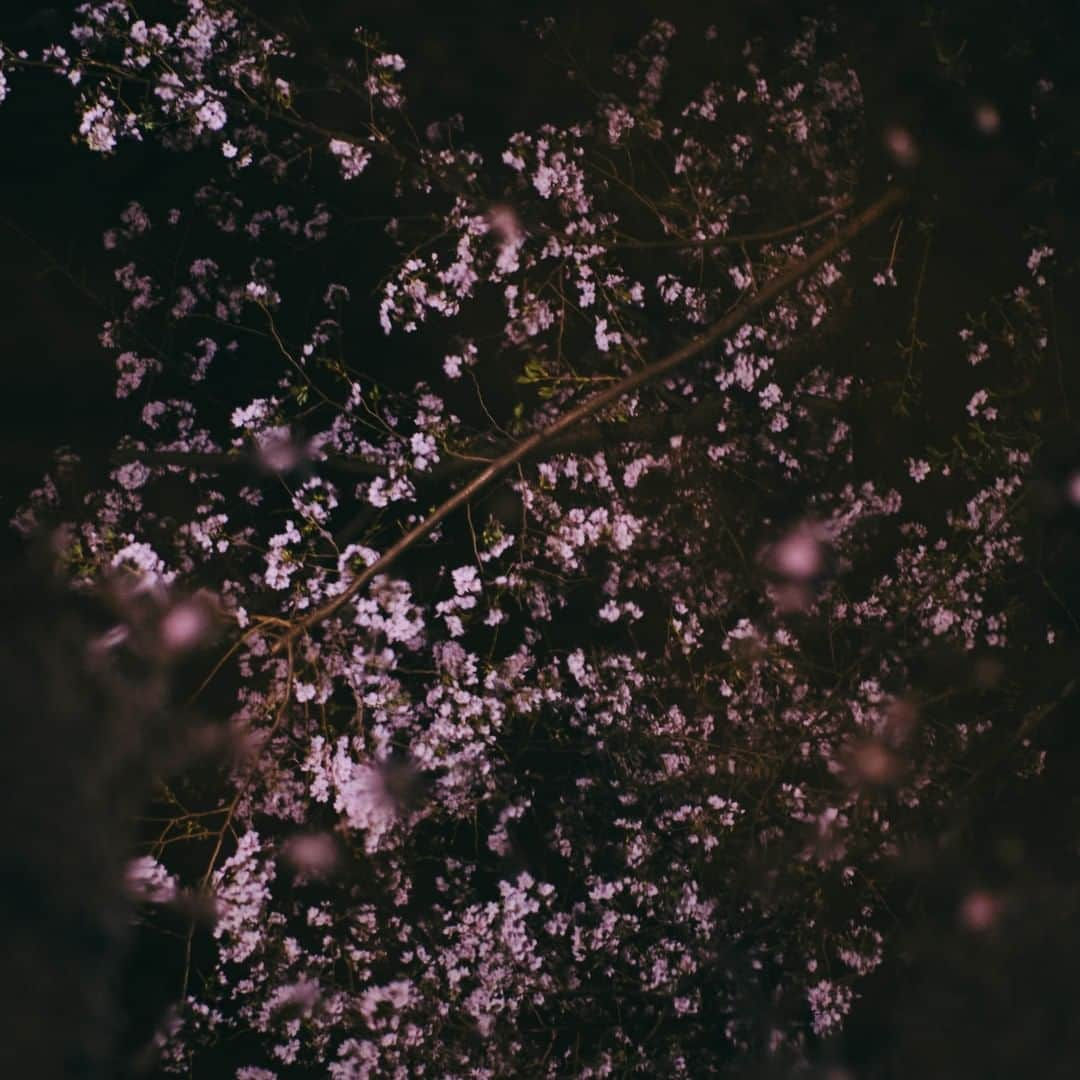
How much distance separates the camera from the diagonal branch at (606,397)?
2936 mm

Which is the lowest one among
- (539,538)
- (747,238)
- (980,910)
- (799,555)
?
(980,910)

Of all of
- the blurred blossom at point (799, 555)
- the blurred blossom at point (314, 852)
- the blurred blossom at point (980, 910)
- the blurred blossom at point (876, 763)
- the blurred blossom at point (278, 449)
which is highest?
the blurred blossom at point (278, 449)

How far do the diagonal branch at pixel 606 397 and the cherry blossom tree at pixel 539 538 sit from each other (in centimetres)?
→ 2

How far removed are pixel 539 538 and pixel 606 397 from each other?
617mm

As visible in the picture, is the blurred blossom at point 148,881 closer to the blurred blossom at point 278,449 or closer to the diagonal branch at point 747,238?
the blurred blossom at point 278,449

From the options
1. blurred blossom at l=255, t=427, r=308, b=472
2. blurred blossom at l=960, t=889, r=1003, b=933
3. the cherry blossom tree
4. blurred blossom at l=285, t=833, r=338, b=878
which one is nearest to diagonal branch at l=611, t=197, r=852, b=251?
the cherry blossom tree

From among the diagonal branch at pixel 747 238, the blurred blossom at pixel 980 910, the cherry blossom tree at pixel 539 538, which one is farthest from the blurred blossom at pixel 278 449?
the blurred blossom at pixel 980 910

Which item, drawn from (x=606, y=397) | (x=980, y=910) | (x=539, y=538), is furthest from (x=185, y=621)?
(x=980, y=910)

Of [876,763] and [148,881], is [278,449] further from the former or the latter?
[876,763]

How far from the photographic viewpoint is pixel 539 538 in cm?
325

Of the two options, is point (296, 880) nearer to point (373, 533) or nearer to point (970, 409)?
point (373, 533)

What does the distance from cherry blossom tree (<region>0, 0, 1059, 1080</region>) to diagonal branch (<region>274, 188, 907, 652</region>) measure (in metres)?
0.02

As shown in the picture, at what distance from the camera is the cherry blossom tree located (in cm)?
311

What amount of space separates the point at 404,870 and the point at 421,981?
42cm
